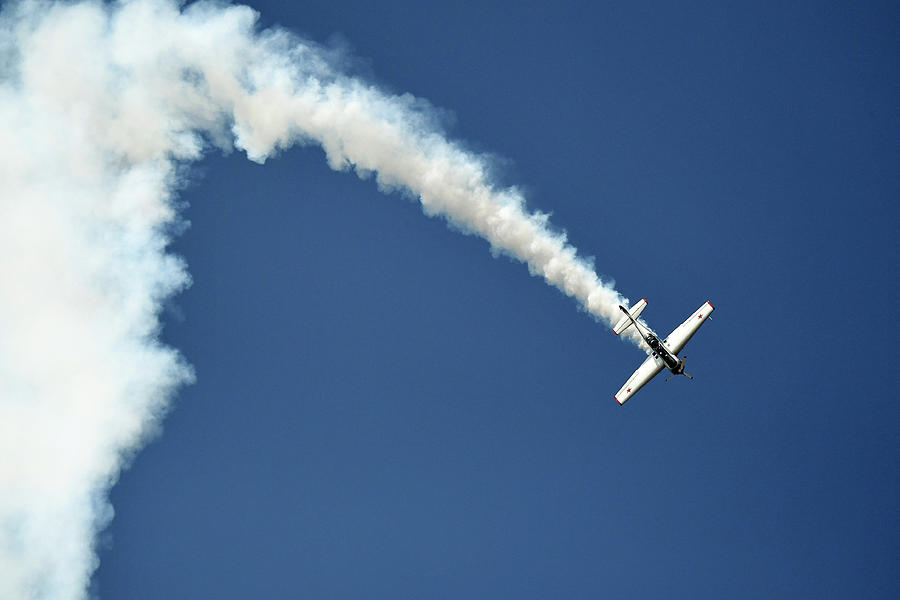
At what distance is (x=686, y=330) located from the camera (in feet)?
242

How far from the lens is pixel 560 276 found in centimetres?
6975

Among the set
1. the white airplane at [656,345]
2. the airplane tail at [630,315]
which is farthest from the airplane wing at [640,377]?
the airplane tail at [630,315]

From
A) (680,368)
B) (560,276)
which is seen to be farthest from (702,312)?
(560,276)

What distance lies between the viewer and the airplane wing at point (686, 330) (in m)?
72.5

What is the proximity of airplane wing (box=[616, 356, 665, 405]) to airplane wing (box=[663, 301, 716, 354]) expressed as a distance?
139 centimetres

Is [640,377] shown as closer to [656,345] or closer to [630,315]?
Result: [656,345]

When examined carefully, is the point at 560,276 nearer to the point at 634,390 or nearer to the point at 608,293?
the point at 608,293

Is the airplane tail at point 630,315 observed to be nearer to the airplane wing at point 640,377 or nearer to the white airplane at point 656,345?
the white airplane at point 656,345

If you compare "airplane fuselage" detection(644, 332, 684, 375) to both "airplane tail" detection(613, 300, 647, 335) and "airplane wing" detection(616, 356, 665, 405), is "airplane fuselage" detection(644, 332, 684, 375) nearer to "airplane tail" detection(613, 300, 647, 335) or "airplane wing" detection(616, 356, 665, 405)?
"airplane wing" detection(616, 356, 665, 405)

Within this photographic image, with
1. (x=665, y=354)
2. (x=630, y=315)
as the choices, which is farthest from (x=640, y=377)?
(x=630, y=315)

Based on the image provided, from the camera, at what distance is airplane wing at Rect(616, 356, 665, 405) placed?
7344 cm

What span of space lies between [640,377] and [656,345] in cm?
381

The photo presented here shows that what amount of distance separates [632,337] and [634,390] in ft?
15.3

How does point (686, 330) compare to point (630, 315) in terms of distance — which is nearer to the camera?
point (630, 315)
